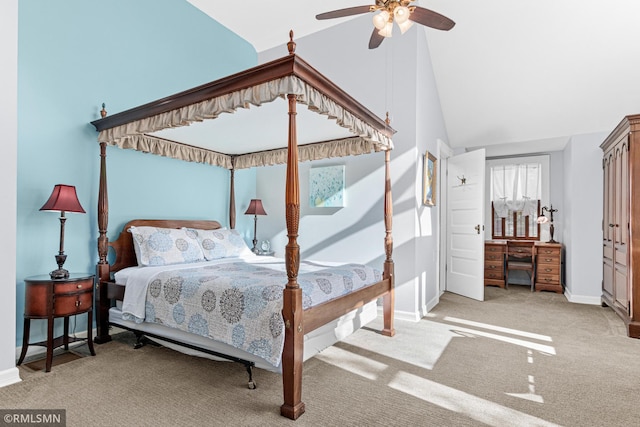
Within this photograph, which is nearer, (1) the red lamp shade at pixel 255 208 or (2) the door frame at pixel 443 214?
(1) the red lamp shade at pixel 255 208

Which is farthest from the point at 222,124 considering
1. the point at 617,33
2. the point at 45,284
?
the point at 617,33

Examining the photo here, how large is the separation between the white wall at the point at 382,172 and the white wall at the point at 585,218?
6.63ft

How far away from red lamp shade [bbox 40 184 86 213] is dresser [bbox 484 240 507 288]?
234 inches

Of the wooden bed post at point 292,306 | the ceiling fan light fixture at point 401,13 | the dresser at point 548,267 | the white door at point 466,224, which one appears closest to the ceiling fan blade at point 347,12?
the ceiling fan light fixture at point 401,13

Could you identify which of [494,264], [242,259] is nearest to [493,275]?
[494,264]

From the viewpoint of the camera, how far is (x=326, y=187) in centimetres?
496

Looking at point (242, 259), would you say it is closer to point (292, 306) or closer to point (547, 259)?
point (292, 306)

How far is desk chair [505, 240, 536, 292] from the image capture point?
5961 mm

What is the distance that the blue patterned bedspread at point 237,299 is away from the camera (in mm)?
2321

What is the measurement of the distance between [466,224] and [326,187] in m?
2.23

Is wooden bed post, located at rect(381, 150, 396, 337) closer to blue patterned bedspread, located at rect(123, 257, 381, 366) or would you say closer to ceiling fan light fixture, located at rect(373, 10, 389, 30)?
blue patterned bedspread, located at rect(123, 257, 381, 366)

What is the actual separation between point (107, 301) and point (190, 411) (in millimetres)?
1825

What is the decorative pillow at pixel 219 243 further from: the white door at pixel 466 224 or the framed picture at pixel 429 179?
the white door at pixel 466 224

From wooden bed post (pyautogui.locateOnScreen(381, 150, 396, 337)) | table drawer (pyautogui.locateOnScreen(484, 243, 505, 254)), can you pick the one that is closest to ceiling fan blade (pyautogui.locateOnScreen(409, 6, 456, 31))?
wooden bed post (pyautogui.locateOnScreen(381, 150, 396, 337))
